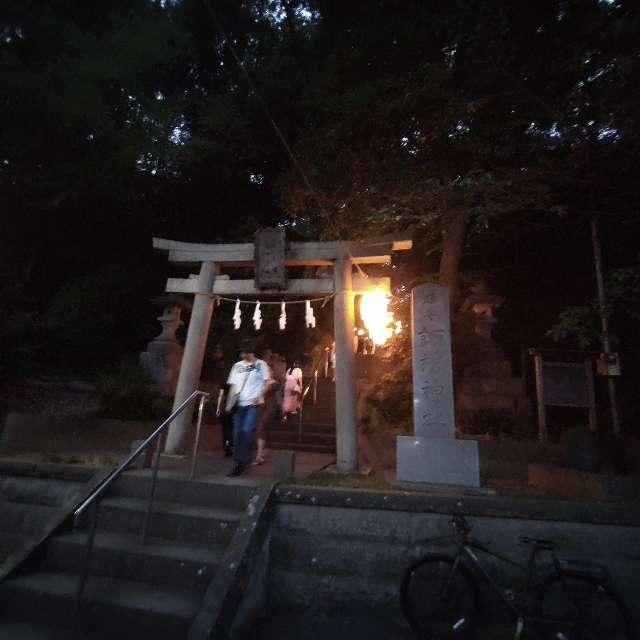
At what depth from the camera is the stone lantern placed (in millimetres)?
13453

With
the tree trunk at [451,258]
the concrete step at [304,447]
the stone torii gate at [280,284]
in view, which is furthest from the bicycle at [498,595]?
the tree trunk at [451,258]

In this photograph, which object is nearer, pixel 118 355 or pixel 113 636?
pixel 113 636

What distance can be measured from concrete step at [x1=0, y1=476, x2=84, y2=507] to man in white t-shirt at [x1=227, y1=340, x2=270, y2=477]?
2172mm

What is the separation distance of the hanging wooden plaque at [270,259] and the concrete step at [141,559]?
4933 millimetres

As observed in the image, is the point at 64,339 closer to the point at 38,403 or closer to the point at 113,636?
the point at 38,403

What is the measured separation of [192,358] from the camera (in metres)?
8.34

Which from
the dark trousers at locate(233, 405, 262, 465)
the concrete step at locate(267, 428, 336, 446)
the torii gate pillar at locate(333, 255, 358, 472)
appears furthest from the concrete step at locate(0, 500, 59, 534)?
the concrete step at locate(267, 428, 336, 446)

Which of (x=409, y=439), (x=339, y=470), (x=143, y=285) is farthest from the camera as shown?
(x=143, y=285)

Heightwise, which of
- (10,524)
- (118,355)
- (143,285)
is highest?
(143,285)

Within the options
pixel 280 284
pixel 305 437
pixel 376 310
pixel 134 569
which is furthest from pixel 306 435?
pixel 134 569

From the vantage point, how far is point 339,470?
713cm

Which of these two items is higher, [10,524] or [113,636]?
[10,524]

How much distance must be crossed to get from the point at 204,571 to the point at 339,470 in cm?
325

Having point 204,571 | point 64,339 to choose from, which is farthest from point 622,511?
point 64,339
